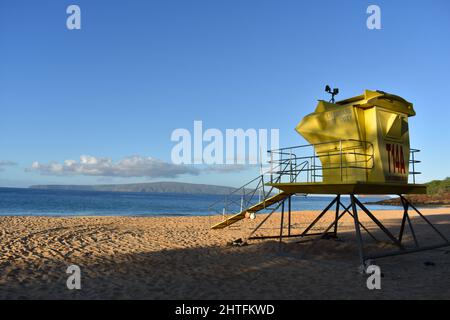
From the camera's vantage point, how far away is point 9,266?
9.87 metres

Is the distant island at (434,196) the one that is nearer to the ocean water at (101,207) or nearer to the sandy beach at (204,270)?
the ocean water at (101,207)

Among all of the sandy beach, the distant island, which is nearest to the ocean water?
the distant island

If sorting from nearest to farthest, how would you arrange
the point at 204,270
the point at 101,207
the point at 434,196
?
the point at 204,270 → the point at 101,207 → the point at 434,196

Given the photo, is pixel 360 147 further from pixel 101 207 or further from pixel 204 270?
pixel 101 207

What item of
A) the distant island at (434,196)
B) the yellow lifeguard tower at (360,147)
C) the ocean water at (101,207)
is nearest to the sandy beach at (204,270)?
the yellow lifeguard tower at (360,147)

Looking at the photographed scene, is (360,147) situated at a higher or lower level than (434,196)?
higher

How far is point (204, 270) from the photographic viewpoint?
32.8 ft

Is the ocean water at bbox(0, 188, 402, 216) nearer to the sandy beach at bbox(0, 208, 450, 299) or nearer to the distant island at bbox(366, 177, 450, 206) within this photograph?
the distant island at bbox(366, 177, 450, 206)

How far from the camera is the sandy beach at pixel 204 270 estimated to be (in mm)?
7867

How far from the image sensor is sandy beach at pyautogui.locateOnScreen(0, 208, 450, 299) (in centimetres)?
787

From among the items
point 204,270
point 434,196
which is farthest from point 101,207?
point 434,196

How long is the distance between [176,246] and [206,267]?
12.9 feet
